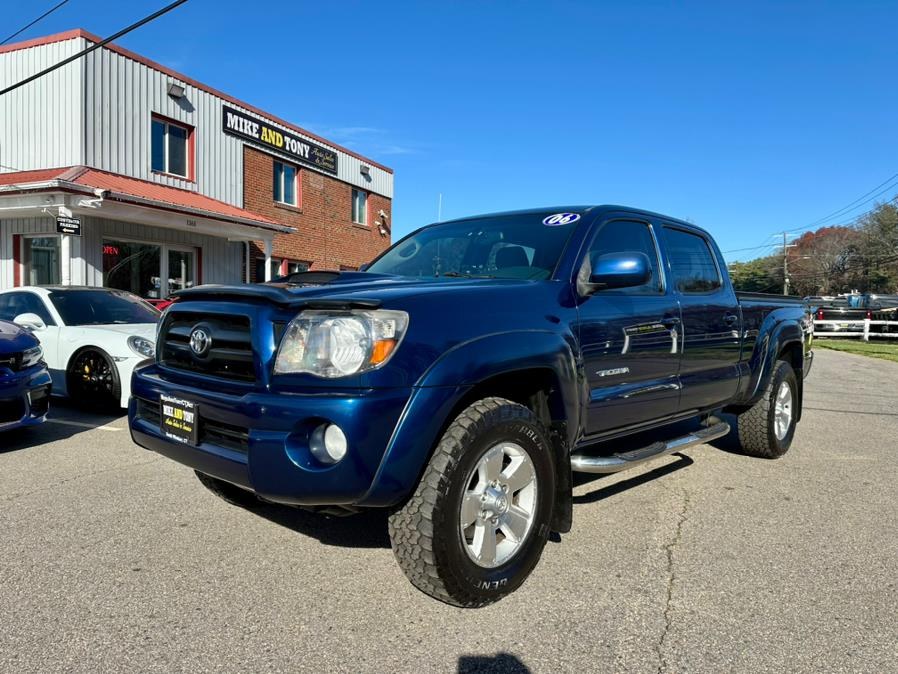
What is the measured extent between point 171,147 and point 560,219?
14913 mm

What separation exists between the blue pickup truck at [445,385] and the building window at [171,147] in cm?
1411

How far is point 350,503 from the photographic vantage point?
8.23 feet

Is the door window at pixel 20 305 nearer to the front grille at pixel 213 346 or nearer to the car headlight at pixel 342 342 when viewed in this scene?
the front grille at pixel 213 346

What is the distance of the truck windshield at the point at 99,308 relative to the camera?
7.27m

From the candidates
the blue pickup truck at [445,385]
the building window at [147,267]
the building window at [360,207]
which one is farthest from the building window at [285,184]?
the blue pickup truck at [445,385]

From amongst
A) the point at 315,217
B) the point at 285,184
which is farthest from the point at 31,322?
the point at 315,217

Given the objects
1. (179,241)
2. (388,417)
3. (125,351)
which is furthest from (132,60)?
(388,417)

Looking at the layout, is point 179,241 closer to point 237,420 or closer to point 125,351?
point 125,351

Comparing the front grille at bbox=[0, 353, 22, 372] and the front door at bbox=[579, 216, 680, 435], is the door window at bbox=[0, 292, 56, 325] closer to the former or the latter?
the front grille at bbox=[0, 353, 22, 372]

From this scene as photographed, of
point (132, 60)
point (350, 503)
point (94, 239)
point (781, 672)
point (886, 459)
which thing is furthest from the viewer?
point (132, 60)

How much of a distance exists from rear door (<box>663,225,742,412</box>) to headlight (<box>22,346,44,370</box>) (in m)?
5.15

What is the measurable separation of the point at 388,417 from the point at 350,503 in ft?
1.23

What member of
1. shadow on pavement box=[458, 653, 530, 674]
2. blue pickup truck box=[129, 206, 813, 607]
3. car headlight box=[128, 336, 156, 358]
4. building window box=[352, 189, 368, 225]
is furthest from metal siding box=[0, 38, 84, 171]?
shadow on pavement box=[458, 653, 530, 674]

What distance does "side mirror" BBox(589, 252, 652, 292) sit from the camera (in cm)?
329
